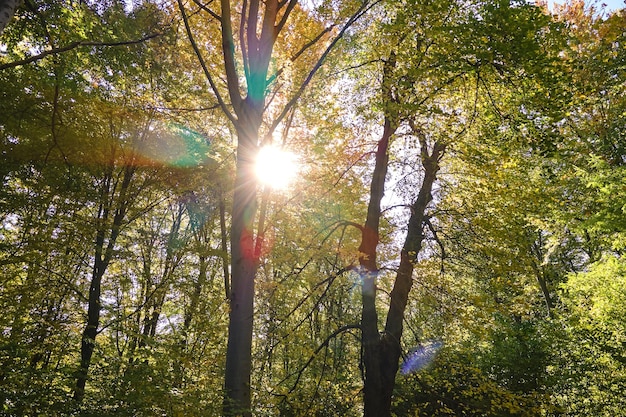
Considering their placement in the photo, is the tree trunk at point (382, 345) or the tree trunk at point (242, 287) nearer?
the tree trunk at point (242, 287)

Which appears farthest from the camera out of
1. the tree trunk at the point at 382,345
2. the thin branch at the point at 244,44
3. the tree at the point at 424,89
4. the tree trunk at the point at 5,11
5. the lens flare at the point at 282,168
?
the lens flare at the point at 282,168

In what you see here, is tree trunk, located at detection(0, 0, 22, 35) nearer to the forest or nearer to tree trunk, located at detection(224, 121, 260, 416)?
the forest

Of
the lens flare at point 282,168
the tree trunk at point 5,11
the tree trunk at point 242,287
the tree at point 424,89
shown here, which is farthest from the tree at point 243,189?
the lens flare at point 282,168

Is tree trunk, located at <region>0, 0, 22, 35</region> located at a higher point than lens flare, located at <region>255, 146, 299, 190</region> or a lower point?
lower

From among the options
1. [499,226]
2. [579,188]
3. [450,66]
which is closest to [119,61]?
[450,66]

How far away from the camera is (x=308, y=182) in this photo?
873 cm

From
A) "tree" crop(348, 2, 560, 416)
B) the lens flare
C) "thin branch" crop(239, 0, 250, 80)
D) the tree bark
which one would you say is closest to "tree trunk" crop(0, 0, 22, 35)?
"thin branch" crop(239, 0, 250, 80)

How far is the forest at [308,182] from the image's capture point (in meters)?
5.06

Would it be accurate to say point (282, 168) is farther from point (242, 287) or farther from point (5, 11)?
point (5, 11)

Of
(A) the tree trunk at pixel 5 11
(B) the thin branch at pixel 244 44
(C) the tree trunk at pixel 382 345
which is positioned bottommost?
(C) the tree trunk at pixel 382 345

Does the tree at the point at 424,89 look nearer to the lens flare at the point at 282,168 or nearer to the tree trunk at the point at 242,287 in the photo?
the tree trunk at the point at 242,287

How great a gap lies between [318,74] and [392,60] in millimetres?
1464

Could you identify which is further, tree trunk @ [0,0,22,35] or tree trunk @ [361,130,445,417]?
tree trunk @ [361,130,445,417]

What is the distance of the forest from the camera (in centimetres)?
506
